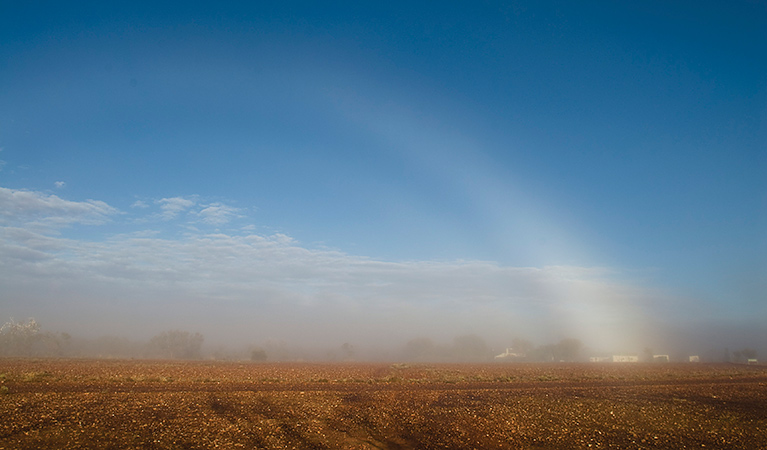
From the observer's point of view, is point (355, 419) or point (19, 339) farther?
point (19, 339)

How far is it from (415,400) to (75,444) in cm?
1825

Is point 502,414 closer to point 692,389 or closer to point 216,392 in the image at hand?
point 216,392

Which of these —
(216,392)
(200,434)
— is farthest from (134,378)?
(200,434)

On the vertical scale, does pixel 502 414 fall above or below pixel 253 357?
above

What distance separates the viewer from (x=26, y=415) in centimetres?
1648

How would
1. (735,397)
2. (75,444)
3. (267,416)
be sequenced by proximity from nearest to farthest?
1. (75,444)
2. (267,416)
3. (735,397)

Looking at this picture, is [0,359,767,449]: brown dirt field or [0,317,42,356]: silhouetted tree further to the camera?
[0,317,42,356]: silhouetted tree

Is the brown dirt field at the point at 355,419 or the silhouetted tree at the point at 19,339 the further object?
the silhouetted tree at the point at 19,339

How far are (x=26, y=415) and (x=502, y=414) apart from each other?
22.8 m

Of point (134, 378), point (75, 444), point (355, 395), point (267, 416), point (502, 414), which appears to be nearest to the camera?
point (75, 444)

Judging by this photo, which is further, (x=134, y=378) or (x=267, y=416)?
(x=134, y=378)

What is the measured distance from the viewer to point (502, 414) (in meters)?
21.0

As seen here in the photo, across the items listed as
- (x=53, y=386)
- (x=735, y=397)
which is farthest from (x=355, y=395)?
(x=735, y=397)

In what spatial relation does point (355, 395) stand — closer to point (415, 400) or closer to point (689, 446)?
point (415, 400)
